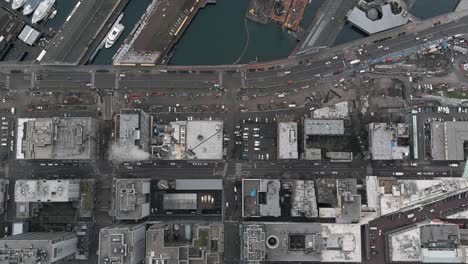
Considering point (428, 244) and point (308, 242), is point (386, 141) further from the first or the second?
point (308, 242)

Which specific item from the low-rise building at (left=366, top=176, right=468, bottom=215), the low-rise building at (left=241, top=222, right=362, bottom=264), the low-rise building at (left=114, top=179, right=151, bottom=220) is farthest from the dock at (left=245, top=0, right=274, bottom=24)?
the low-rise building at (left=241, top=222, right=362, bottom=264)

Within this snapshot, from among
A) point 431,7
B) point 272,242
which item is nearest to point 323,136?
point 272,242

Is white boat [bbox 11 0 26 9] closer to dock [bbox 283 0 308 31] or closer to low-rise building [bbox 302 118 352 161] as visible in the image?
dock [bbox 283 0 308 31]

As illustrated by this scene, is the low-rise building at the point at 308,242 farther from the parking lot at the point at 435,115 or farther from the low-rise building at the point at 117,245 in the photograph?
the parking lot at the point at 435,115

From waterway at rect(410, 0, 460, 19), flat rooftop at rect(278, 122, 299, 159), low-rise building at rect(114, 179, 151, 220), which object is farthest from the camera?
waterway at rect(410, 0, 460, 19)

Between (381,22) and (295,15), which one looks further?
(295,15)

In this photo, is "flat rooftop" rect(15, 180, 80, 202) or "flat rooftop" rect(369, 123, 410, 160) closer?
"flat rooftop" rect(15, 180, 80, 202)

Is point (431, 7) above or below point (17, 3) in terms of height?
below

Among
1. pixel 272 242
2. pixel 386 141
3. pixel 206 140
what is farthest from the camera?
pixel 206 140
